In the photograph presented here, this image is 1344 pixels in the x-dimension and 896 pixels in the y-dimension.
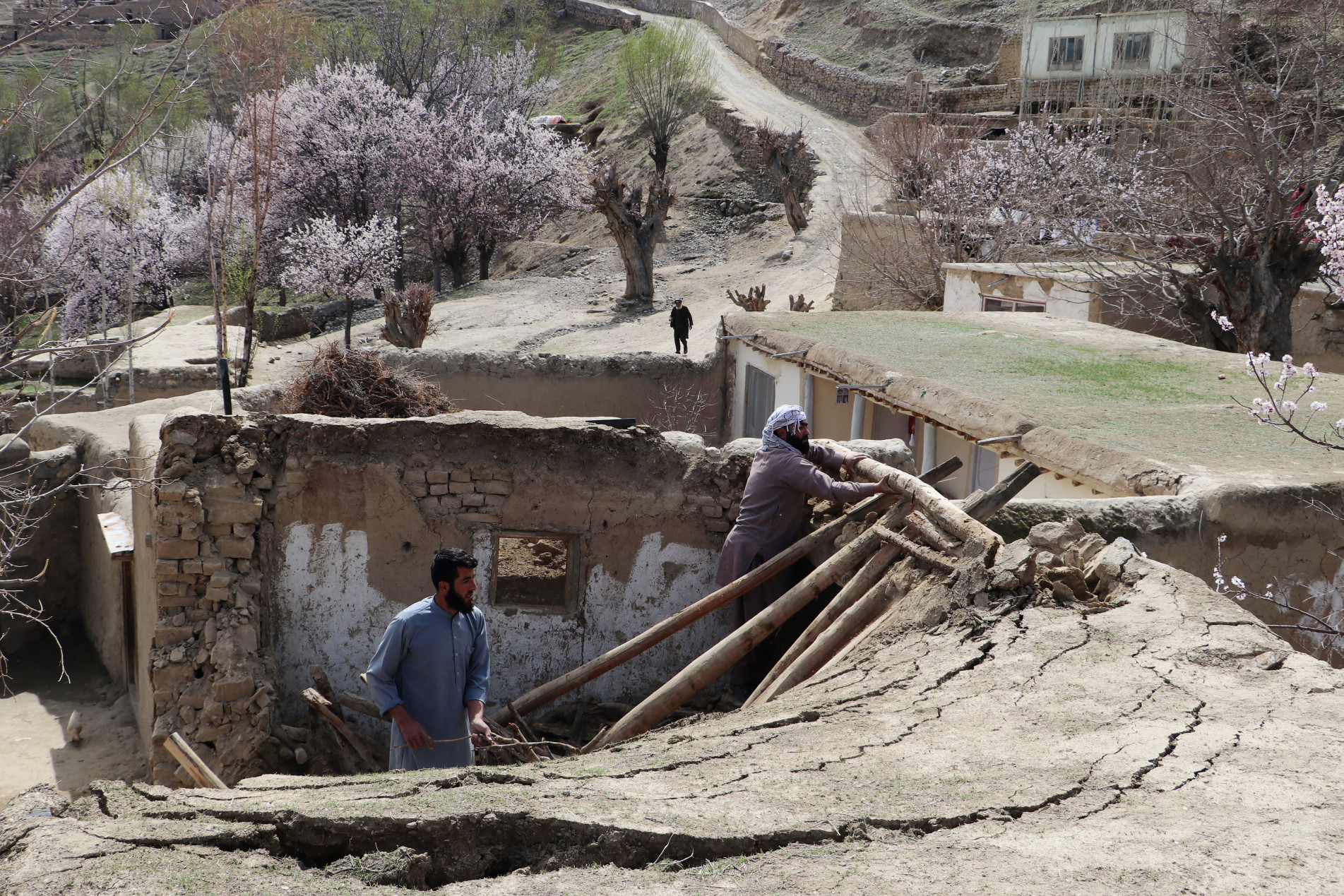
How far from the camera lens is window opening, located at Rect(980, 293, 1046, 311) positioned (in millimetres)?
14695

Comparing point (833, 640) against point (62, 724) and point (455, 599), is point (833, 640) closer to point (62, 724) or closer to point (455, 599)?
point (455, 599)

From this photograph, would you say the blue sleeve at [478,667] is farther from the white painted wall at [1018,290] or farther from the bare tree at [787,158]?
the bare tree at [787,158]

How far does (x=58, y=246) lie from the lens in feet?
82.4

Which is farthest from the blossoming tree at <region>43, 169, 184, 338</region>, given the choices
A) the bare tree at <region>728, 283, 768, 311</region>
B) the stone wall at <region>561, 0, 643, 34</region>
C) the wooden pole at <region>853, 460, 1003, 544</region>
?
the stone wall at <region>561, 0, 643, 34</region>

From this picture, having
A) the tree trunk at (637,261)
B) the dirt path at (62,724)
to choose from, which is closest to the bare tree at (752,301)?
the tree trunk at (637,261)

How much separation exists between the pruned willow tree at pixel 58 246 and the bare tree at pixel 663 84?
15.5 meters

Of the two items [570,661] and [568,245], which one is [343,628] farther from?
[568,245]

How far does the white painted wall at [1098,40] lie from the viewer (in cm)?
2922

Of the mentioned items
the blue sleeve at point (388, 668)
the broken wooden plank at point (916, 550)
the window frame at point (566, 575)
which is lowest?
the window frame at point (566, 575)

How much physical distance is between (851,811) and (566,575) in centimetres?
451

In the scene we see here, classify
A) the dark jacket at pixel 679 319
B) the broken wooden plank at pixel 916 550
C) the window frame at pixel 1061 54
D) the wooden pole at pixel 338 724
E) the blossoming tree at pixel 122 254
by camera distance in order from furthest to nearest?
the window frame at pixel 1061 54 → the blossoming tree at pixel 122 254 → the dark jacket at pixel 679 319 → the wooden pole at pixel 338 724 → the broken wooden plank at pixel 916 550

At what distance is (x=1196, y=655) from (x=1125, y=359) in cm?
730

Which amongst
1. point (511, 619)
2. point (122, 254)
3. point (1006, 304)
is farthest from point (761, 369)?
point (122, 254)

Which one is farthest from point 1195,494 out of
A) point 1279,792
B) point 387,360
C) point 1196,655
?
point 387,360
